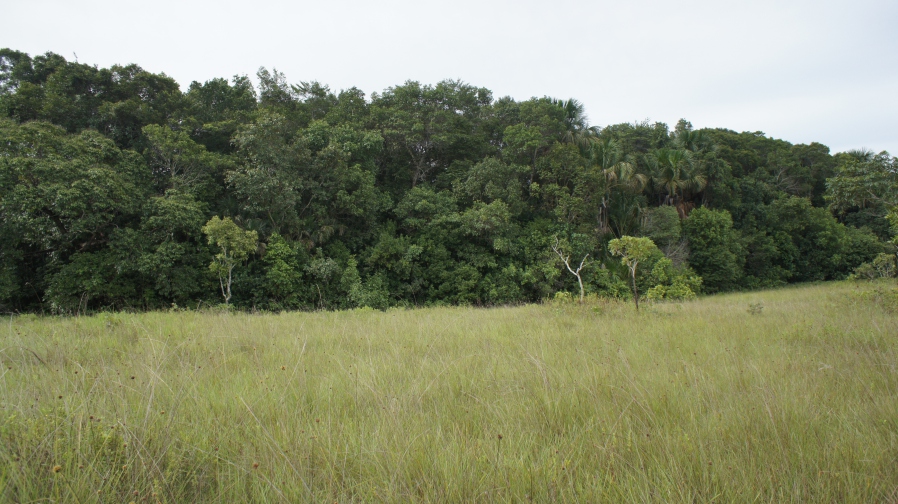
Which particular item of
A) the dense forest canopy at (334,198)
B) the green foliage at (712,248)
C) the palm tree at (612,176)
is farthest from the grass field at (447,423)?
the green foliage at (712,248)

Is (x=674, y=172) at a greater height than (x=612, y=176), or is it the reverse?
(x=674, y=172)

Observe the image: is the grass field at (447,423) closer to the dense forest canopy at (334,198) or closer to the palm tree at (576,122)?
the dense forest canopy at (334,198)

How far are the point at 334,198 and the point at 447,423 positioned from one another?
18309 millimetres

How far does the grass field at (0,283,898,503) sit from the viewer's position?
1862 mm

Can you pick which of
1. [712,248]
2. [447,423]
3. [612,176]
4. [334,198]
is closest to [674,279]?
[612,176]

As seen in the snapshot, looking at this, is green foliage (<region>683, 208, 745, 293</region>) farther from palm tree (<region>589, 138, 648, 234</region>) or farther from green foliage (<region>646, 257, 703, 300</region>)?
palm tree (<region>589, 138, 648, 234</region>)

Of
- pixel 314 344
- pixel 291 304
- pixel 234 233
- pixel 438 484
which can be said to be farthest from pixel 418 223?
pixel 438 484

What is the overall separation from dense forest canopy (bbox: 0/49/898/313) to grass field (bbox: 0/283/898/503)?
317 inches

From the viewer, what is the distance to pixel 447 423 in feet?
8.34

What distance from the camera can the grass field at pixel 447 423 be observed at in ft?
6.11

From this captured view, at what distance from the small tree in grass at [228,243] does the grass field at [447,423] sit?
1100cm

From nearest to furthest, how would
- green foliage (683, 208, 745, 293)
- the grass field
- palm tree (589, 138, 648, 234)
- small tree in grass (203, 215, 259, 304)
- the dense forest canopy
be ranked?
1. the grass field
2. the dense forest canopy
3. small tree in grass (203, 215, 259, 304)
4. palm tree (589, 138, 648, 234)
5. green foliage (683, 208, 745, 293)

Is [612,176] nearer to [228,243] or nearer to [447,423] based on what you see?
[228,243]

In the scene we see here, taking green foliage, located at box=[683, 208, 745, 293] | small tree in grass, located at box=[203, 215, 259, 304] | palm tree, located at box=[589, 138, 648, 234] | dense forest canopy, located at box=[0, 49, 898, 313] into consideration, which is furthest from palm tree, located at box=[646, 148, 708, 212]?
small tree in grass, located at box=[203, 215, 259, 304]
